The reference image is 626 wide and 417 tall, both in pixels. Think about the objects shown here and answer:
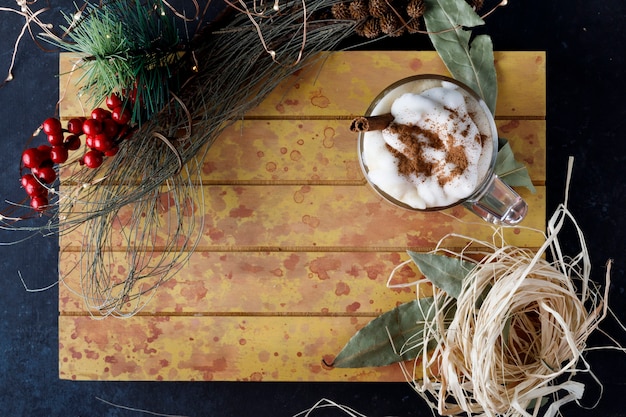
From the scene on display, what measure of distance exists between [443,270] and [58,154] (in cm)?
57

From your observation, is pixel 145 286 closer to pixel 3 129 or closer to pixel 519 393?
pixel 3 129

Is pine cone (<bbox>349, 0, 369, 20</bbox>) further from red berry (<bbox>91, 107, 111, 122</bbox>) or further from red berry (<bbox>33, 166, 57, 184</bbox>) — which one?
red berry (<bbox>33, 166, 57, 184</bbox>)

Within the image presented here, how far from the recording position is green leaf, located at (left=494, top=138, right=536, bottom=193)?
33.8 inches

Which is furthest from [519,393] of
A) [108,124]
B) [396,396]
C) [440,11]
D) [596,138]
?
[108,124]

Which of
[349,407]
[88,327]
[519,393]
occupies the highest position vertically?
[88,327]

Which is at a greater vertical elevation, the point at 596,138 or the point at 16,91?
the point at 16,91

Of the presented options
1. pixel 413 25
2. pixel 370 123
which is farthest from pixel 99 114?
pixel 413 25

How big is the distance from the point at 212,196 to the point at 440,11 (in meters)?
0.44

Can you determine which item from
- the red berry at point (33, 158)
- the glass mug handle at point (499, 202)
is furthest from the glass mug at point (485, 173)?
the red berry at point (33, 158)

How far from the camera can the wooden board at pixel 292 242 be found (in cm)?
90

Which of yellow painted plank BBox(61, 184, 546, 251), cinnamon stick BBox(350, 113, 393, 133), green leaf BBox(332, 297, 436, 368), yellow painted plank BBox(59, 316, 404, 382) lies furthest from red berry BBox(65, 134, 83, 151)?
green leaf BBox(332, 297, 436, 368)

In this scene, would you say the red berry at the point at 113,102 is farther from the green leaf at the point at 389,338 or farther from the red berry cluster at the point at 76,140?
the green leaf at the point at 389,338

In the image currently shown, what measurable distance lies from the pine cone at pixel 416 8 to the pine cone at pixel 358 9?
0.06m

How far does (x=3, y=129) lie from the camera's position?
1045mm
